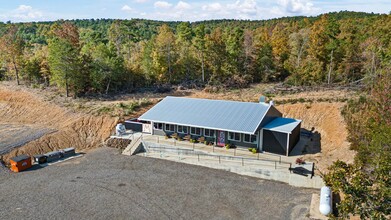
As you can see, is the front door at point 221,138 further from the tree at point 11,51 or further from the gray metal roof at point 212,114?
the tree at point 11,51

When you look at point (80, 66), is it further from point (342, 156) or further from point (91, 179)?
point (342, 156)

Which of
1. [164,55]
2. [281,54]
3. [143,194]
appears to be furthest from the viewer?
[281,54]

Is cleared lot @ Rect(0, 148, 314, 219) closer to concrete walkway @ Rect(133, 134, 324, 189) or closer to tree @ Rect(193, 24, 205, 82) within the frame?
concrete walkway @ Rect(133, 134, 324, 189)

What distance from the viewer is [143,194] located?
64.9 ft

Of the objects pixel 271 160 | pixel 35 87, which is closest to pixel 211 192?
pixel 271 160

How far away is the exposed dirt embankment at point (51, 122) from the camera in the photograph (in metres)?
28.6

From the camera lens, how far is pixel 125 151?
26.8 m

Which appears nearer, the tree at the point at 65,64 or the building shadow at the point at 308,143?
the building shadow at the point at 308,143

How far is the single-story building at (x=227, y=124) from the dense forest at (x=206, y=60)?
14.8 m

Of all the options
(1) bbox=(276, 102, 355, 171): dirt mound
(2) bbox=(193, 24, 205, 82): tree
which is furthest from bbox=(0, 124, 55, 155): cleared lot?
(1) bbox=(276, 102, 355, 171): dirt mound

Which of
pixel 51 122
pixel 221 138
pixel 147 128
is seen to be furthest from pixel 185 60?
pixel 221 138

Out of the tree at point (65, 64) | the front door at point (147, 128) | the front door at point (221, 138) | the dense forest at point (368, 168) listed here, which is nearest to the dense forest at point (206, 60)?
the tree at point (65, 64)

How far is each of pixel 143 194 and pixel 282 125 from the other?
12.9m

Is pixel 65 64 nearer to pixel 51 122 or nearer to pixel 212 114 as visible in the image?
Result: pixel 51 122
